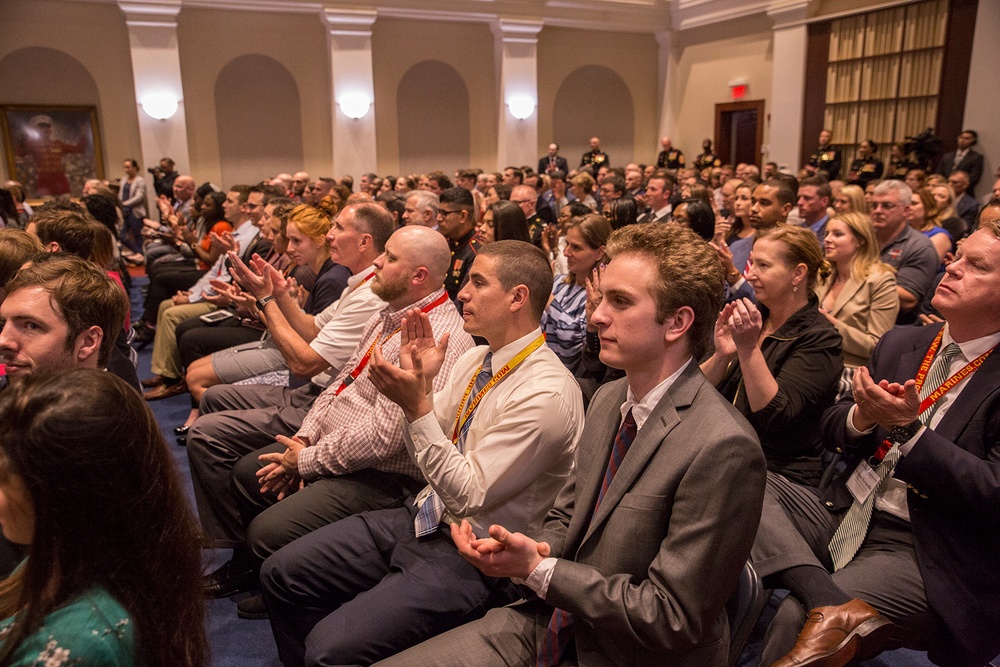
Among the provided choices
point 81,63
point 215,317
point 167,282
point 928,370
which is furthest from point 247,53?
point 928,370

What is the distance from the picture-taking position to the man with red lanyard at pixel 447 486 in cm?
197

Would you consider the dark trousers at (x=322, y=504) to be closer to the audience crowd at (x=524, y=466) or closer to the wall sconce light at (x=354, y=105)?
the audience crowd at (x=524, y=466)

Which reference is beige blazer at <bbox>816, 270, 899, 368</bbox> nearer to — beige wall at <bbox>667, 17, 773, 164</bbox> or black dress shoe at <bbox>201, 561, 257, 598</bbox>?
black dress shoe at <bbox>201, 561, 257, 598</bbox>

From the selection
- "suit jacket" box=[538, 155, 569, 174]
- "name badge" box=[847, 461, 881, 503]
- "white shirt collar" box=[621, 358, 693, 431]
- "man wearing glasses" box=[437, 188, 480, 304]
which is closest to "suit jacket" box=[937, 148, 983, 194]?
"suit jacket" box=[538, 155, 569, 174]

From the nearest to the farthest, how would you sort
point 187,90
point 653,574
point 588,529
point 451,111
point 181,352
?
point 653,574 < point 588,529 < point 181,352 < point 187,90 < point 451,111

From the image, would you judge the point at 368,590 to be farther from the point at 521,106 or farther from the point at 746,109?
the point at 746,109

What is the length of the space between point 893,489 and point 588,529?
1.10 meters

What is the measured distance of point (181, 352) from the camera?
4875 millimetres

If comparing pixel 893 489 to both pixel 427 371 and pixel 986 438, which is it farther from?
pixel 427 371

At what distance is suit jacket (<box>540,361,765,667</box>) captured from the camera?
57.7 inches

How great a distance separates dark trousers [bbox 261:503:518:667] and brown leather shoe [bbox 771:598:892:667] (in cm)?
75

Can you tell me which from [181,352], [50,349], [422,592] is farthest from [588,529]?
[181,352]

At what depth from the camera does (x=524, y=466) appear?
1.99m

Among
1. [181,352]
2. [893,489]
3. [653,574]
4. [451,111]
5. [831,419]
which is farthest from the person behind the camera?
[451,111]
